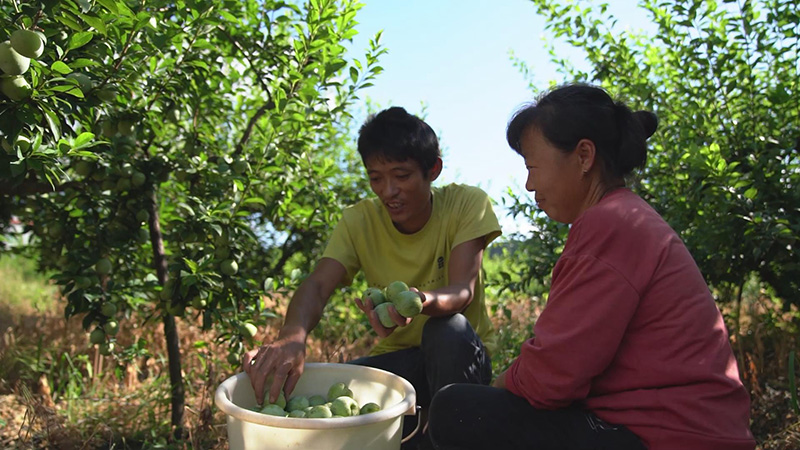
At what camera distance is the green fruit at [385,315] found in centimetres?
207

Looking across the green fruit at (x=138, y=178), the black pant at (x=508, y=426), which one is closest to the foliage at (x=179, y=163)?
the green fruit at (x=138, y=178)

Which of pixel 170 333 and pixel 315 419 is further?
pixel 170 333

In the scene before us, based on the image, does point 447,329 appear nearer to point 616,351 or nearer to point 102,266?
point 616,351

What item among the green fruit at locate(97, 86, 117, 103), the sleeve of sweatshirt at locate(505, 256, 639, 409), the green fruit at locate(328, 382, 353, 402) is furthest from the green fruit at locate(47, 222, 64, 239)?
the sleeve of sweatshirt at locate(505, 256, 639, 409)

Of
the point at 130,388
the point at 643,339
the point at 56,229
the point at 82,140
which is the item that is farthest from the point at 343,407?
the point at 130,388

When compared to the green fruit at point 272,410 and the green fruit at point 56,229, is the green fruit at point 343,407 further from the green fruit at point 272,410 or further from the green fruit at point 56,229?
the green fruit at point 56,229

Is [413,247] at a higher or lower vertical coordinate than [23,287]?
higher

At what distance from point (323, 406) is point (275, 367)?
253 mm

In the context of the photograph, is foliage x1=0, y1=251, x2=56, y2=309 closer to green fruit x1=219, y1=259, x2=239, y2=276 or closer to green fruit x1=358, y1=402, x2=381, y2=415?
green fruit x1=219, y1=259, x2=239, y2=276

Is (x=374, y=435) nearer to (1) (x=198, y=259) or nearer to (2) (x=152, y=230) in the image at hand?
(1) (x=198, y=259)

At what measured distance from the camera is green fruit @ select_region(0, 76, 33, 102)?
172 centimetres

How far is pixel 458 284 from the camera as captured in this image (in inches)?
91.9

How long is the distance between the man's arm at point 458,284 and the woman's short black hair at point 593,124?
58cm

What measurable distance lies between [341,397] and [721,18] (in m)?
2.78
